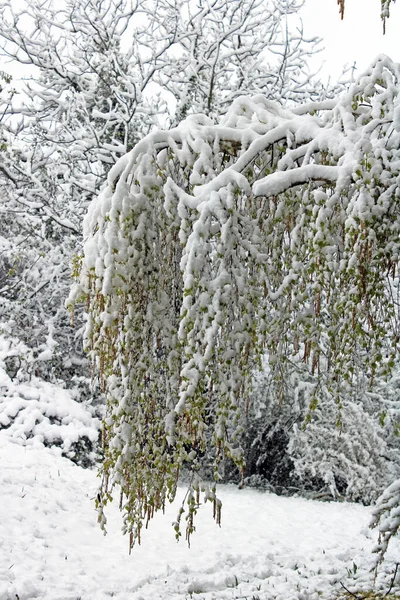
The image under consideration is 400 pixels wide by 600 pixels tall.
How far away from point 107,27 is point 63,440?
7086 millimetres

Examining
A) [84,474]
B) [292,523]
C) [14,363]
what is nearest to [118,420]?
[292,523]

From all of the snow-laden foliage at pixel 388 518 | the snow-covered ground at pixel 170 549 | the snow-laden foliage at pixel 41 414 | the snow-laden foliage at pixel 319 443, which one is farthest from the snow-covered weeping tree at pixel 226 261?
the snow-laden foliage at pixel 41 414

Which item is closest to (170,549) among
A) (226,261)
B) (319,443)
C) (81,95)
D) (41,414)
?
(319,443)

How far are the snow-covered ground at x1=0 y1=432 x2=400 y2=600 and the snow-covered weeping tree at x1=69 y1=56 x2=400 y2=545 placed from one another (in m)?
2.60

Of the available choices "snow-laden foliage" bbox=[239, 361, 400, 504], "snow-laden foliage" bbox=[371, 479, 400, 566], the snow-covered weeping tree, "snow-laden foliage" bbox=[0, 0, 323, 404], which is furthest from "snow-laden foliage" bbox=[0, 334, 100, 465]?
the snow-covered weeping tree

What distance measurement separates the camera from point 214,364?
2.56m

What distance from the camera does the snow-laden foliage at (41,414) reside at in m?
9.21

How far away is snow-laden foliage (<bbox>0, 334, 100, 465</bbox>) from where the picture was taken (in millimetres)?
9211

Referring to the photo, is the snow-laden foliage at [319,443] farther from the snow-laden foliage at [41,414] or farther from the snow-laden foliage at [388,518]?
the snow-laden foliage at [388,518]

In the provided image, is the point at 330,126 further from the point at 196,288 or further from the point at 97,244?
the point at 97,244

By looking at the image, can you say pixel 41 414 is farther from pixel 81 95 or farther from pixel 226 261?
pixel 226 261

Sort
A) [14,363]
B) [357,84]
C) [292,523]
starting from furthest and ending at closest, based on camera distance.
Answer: [14,363], [292,523], [357,84]

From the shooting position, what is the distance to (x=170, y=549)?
6223 mm

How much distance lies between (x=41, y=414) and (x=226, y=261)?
300 inches
